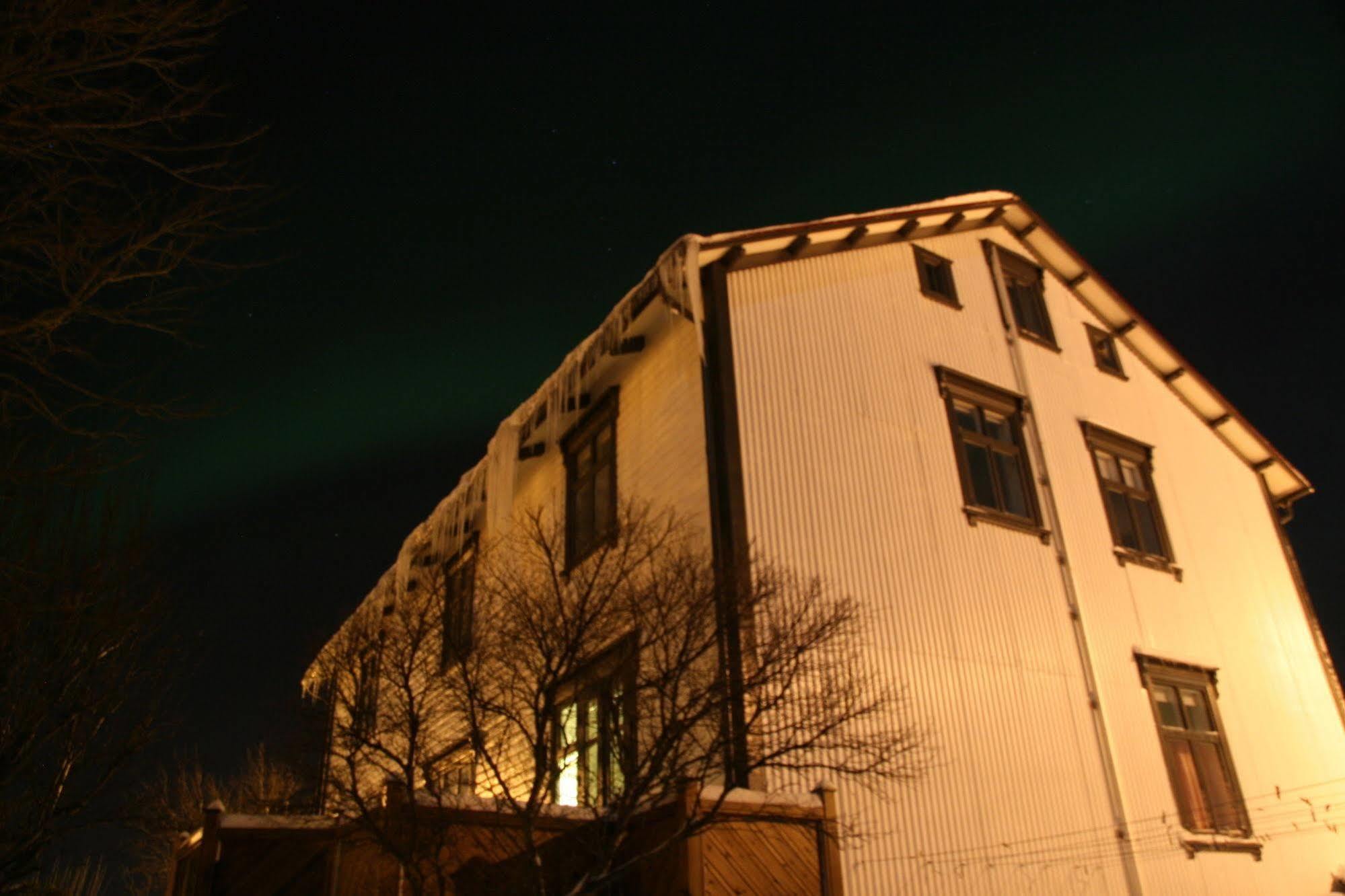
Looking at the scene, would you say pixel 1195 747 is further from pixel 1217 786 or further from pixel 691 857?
pixel 691 857

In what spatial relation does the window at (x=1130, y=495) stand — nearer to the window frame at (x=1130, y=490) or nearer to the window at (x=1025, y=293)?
the window frame at (x=1130, y=490)

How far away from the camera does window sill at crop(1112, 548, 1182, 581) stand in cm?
1536

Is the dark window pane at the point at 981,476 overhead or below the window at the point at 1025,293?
below

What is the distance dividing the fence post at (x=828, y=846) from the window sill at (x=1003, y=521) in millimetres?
4849

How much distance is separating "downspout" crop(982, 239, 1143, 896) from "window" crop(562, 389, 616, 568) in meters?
5.93

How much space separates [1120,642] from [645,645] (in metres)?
8.53

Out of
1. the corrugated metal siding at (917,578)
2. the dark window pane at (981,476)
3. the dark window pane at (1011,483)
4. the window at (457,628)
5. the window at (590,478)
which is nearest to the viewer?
the window at (457,628)

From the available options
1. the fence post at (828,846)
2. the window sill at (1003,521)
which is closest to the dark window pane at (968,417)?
the window sill at (1003,521)

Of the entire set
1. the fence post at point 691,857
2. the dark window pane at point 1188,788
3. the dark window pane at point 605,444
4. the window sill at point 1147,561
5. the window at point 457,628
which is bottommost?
the fence post at point 691,857

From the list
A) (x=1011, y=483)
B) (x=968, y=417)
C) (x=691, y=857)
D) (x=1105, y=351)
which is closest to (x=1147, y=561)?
(x=1011, y=483)

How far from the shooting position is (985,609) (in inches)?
514

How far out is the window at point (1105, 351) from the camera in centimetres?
1828

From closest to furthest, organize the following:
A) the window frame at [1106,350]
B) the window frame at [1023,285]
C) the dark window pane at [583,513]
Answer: the dark window pane at [583,513], the window frame at [1023,285], the window frame at [1106,350]

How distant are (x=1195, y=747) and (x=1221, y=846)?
54.1 inches
